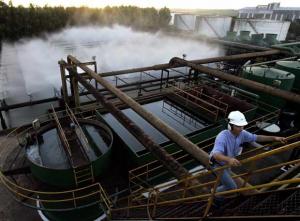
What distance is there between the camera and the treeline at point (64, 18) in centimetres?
3572

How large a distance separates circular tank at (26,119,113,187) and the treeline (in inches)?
1391

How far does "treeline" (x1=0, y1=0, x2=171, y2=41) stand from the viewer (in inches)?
1406

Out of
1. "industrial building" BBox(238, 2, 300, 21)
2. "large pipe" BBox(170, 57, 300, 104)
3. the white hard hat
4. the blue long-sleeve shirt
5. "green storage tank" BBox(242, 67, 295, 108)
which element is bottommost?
"green storage tank" BBox(242, 67, 295, 108)

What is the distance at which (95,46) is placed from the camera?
128 ft

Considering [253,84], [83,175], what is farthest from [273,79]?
[83,175]

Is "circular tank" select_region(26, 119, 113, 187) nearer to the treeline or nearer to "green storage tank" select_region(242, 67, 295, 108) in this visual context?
"green storage tank" select_region(242, 67, 295, 108)

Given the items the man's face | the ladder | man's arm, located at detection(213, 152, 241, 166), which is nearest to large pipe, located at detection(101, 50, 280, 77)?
the ladder

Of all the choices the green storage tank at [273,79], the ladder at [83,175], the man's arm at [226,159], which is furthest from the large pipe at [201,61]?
the man's arm at [226,159]

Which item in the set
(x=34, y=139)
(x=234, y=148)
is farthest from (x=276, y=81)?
(x=34, y=139)

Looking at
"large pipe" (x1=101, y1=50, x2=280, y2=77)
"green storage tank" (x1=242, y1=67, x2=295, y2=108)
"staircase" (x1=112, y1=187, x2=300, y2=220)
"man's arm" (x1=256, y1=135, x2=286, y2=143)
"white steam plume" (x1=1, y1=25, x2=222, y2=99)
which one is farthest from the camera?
"white steam plume" (x1=1, y1=25, x2=222, y2=99)

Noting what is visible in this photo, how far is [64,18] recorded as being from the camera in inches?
1665

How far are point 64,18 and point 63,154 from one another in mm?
42037

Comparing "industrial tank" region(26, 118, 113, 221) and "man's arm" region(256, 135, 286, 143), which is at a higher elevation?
"man's arm" region(256, 135, 286, 143)

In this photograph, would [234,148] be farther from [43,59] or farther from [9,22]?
[9,22]
